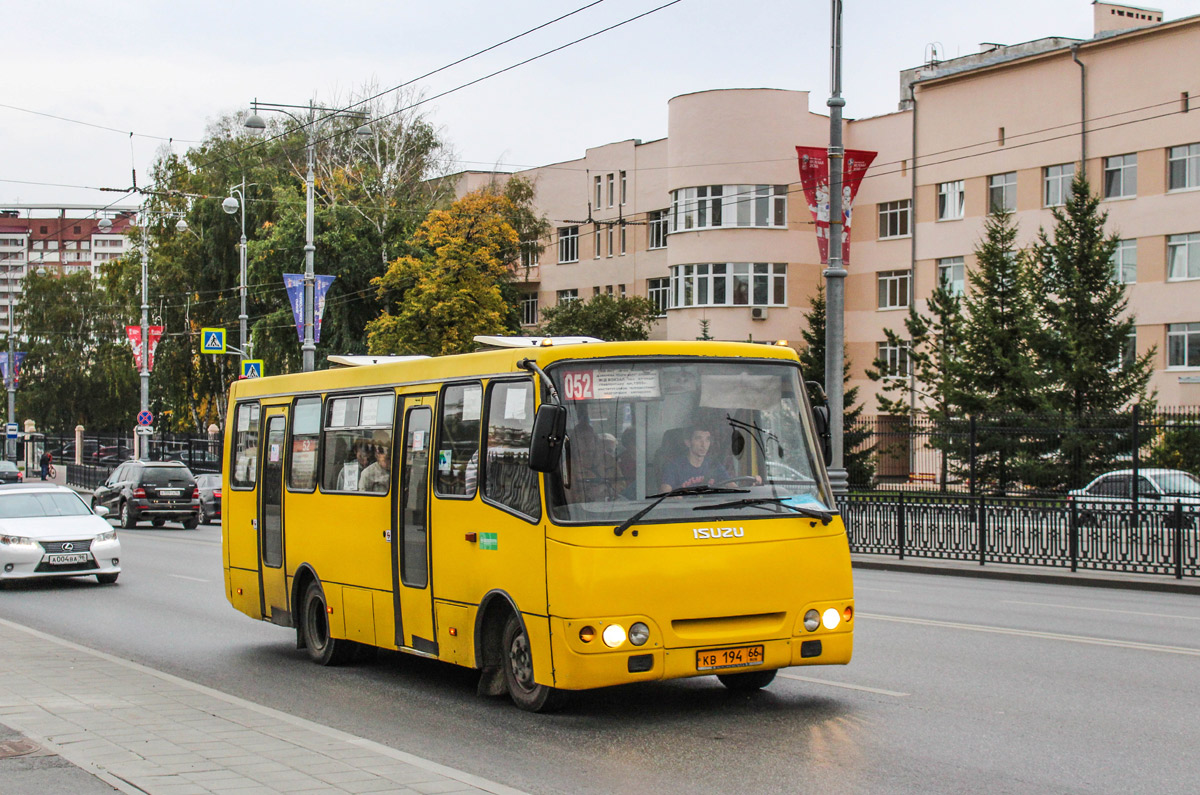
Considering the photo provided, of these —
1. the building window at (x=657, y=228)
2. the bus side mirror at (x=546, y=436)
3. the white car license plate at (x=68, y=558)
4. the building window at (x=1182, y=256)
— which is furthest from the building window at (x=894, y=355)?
the bus side mirror at (x=546, y=436)

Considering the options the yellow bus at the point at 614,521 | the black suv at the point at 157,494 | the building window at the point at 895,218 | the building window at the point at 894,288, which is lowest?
the black suv at the point at 157,494

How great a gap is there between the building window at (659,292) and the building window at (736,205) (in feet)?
21.6

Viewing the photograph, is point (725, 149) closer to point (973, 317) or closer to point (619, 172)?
point (619, 172)

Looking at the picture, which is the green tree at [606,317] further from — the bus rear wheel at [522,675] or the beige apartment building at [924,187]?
the bus rear wheel at [522,675]

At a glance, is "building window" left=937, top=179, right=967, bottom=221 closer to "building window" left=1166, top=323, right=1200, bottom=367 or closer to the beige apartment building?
the beige apartment building

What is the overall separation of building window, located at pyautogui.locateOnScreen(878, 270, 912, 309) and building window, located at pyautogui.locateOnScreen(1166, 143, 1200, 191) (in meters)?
11.7

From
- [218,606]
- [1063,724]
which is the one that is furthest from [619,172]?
[1063,724]

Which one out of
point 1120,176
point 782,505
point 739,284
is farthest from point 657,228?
point 782,505

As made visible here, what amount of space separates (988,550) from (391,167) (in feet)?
141

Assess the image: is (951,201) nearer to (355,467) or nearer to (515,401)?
(355,467)

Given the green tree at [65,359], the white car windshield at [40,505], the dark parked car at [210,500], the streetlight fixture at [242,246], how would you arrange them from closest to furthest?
the white car windshield at [40,505], the dark parked car at [210,500], the streetlight fixture at [242,246], the green tree at [65,359]

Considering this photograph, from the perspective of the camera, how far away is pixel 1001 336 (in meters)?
39.2

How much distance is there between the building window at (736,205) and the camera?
180ft

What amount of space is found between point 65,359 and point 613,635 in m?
101
